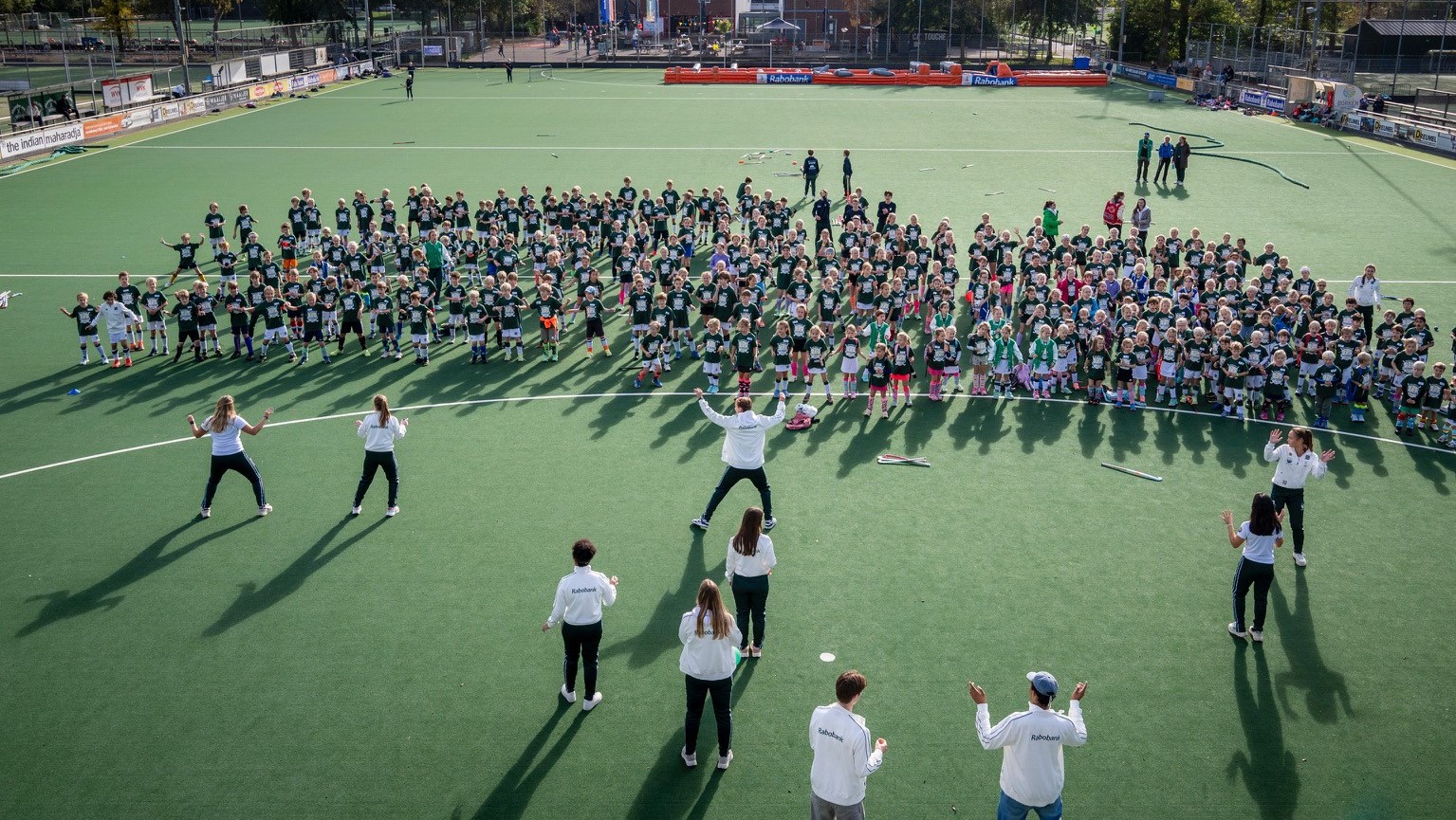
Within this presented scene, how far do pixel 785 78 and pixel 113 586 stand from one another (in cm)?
6461

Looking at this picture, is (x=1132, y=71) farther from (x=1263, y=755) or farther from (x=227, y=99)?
(x=1263, y=755)

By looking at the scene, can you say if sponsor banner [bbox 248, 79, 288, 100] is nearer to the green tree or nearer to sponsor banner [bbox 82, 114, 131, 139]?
sponsor banner [bbox 82, 114, 131, 139]

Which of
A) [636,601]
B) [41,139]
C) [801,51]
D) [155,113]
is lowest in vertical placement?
[636,601]

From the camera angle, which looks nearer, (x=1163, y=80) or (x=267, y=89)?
(x=267, y=89)

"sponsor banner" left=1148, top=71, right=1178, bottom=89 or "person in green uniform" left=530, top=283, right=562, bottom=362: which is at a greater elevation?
"sponsor banner" left=1148, top=71, right=1178, bottom=89

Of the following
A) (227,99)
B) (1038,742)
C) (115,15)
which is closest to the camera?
(1038,742)

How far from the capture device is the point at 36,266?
26.0 meters

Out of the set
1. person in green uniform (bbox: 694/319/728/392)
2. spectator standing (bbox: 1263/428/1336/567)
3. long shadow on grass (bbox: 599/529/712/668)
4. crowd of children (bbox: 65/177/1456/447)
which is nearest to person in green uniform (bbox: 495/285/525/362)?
crowd of children (bbox: 65/177/1456/447)

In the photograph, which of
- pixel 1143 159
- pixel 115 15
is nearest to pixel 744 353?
pixel 1143 159

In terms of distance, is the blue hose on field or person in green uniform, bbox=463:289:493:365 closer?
person in green uniform, bbox=463:289:493:365

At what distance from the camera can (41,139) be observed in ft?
134

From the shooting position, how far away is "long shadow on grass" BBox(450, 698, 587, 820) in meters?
8.61

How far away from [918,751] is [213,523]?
984cm

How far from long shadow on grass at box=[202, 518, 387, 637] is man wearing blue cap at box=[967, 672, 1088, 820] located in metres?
8.41
